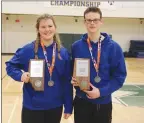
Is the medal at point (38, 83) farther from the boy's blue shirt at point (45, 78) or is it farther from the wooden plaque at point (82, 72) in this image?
the wooden plaque at point (82, 72)

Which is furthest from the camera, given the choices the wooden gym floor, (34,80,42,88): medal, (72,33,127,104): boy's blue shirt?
the wooden gym floor

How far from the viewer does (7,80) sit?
884cm

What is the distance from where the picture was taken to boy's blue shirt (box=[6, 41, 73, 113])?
2572mm

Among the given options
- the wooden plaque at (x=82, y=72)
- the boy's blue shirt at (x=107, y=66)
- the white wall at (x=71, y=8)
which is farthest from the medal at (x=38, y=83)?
the white wall at (x=71, y=8)

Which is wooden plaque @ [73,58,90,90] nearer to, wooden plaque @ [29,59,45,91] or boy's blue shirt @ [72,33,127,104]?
boy's blue shirt @ [72,33,127,104]

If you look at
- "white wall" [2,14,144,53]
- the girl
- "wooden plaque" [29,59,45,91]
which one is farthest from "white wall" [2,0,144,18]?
"wooden plaque" [29,59,45,91]

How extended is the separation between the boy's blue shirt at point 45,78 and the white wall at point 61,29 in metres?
13.8

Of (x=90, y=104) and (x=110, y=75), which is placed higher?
(x=110, y=75)

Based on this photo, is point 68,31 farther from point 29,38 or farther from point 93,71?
point 93,71

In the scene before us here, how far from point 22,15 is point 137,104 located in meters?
11.6

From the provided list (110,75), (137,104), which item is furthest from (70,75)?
(137,104)

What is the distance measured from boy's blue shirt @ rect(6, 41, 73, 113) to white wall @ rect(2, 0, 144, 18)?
12.3m

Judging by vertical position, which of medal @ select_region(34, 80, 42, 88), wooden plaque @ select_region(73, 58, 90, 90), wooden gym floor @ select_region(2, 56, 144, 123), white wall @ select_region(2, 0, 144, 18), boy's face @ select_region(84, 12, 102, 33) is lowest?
wooden gym floor @ select_region(2, 56, 144, 123)

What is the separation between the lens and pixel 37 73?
2498mm
